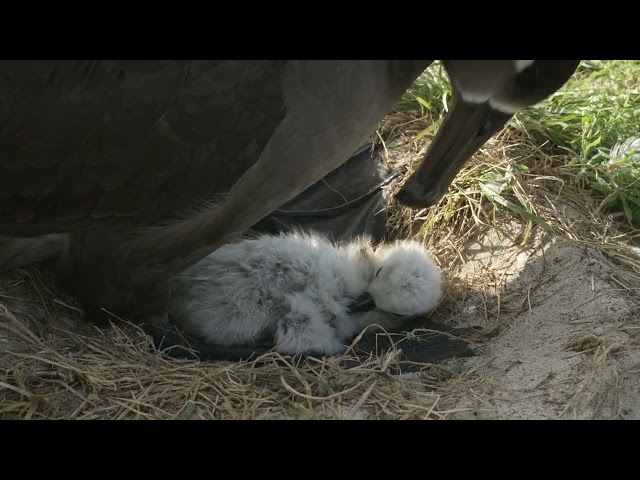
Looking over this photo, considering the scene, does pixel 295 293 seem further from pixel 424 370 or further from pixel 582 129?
pixel 582 129

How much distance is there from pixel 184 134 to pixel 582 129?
2.46 meters

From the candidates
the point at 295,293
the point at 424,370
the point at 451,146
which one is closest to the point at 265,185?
the point at 295,293

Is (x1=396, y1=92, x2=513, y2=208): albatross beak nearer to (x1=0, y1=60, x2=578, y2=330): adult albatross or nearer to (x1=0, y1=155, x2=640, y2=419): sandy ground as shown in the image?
(x1=0, y1=60, x2=578, y2=330): adult albatross

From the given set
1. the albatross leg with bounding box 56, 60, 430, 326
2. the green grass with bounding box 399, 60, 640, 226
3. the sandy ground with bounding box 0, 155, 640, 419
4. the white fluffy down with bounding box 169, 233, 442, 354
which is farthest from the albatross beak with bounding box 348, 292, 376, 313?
the green grass with bounding box 399, 60, 640, 226

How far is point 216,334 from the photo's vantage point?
144 inches

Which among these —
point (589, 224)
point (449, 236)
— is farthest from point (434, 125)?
point (589, 224)

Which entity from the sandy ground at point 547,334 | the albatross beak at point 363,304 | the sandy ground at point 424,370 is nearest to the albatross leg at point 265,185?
the sandy ground at point 424,370

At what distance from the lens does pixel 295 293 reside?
3.74 metres

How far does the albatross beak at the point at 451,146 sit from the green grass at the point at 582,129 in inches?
25.2

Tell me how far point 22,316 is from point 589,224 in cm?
270

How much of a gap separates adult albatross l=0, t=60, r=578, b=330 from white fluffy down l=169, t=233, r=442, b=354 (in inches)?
Answer: 12.4

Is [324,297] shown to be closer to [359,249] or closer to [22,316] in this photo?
[359,249]

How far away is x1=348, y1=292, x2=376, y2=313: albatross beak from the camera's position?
3.84 m

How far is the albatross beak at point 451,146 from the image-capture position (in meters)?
3.42
